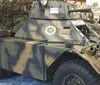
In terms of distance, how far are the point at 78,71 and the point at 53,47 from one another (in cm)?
56

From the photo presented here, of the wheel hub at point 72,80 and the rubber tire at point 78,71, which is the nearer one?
the rubber tire at point 78,71

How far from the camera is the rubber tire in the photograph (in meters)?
4.00

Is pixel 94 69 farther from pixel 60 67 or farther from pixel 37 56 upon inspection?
pixel 37 56

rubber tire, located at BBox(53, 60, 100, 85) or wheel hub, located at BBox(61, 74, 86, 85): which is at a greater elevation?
rubber tire, located at BBox(53, 60, 100, 85)

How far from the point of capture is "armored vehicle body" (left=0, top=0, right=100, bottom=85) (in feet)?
13.4

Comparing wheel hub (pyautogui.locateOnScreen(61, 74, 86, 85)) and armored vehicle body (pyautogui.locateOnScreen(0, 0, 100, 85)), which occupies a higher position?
armored vehicle body (pyautogui.locateOnScreen(0, 0, 100, 85))

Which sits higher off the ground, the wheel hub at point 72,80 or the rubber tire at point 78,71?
the rubber tire at point 78,71

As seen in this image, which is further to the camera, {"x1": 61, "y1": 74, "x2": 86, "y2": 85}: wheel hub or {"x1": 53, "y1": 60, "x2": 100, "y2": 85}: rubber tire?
{"x1": 61, "y1": 74, "x2": 86, "y2": 85}: wheel hub

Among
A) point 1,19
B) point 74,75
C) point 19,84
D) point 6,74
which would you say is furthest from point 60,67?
point 1,19

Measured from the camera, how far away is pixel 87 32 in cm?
508

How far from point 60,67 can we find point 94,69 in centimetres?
59

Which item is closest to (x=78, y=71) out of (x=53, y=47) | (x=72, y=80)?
(x=72, y=80)

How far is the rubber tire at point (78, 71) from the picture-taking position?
13.1ft

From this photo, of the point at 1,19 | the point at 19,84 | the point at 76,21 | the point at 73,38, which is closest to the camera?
the point at 73,38
